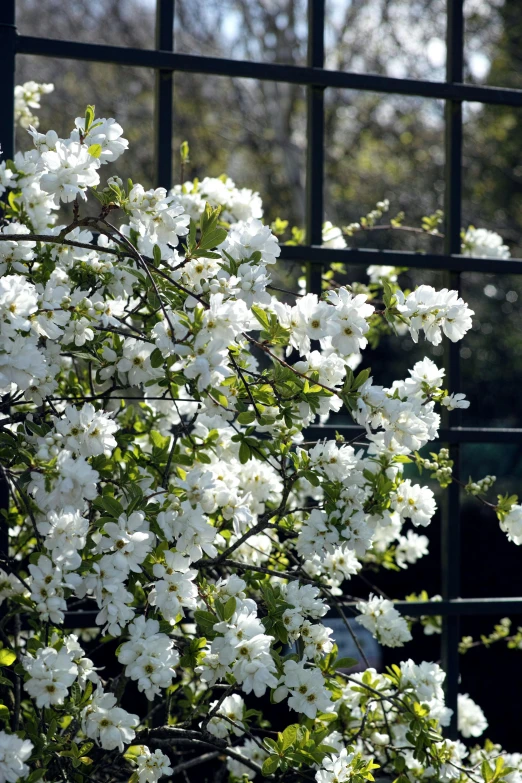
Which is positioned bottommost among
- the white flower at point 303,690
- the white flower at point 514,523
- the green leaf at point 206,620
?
the white flower at point 303,690

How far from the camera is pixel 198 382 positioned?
1062 mm

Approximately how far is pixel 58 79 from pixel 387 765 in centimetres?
962

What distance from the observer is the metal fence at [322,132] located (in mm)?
1650

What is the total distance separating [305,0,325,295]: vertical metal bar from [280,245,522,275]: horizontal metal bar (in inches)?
1.1

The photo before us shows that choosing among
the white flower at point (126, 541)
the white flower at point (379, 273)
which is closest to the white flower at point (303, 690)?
the white flower at point (126, 541)

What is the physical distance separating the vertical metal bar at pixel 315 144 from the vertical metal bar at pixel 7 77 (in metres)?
0.56

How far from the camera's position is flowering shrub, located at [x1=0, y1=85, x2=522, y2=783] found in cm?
116

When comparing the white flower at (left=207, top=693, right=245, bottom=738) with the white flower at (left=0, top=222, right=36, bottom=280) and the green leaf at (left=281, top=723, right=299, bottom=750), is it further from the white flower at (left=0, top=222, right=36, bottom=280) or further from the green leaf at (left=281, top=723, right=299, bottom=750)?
the white flower at (left=0, top=222, right=36, bottom=280)

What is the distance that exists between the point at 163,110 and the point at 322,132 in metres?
0.31

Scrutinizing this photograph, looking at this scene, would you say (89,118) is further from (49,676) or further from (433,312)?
(49,676)

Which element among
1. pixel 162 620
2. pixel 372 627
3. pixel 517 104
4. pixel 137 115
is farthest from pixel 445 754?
pixel 137 115

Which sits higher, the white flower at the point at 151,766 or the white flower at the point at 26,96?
the white flower at the point at 26,96

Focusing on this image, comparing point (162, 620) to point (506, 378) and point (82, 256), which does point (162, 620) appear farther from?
point (506, 378)

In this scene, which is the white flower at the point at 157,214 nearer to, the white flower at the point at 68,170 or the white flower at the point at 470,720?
the white flower at the point at 68,170
